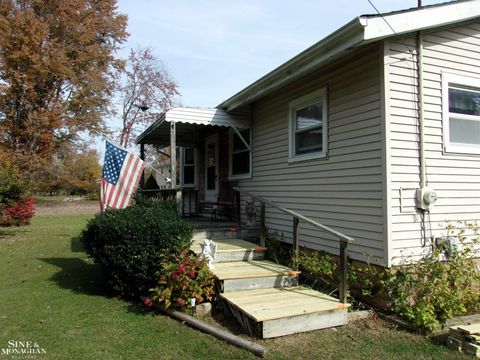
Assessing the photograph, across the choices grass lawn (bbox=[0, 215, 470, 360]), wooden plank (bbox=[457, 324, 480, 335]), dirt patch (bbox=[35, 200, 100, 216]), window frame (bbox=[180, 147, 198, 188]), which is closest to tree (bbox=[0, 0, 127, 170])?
dirt patch (bbox=[35, 200, 100, 216])

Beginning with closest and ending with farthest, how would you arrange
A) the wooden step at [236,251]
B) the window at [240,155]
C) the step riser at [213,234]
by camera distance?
1. the wooden step at [236,251]
2. the step riser at [213,234]
3. the window at [240,155]

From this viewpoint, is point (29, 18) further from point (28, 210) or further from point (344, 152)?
point (344, 152)

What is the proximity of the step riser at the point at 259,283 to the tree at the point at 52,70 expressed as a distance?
21372 millimetres

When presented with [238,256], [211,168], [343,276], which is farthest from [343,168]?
[211,168]

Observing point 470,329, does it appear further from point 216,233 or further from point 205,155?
point 205,155

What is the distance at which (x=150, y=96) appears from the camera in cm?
3266

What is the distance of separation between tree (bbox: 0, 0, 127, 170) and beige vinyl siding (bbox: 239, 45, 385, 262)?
67.4 feet

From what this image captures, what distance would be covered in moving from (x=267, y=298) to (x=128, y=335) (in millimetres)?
1768

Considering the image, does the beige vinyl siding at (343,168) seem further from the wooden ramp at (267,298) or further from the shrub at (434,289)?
the wooden ramp at (267,298)

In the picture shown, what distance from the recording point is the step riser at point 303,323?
3.97 metres

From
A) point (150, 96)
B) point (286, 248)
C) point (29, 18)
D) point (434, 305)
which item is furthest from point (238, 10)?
point (150, 96)

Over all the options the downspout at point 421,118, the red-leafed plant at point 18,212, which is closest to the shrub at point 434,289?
the downspout at point 421,118

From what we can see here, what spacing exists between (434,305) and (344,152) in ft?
7.75

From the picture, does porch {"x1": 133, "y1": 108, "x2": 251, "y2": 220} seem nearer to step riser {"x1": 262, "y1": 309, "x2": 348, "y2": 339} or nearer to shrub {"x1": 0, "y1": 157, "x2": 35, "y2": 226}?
step riser {"x1": 262, "y1": 309, "x2": 348, "y2": 339}
